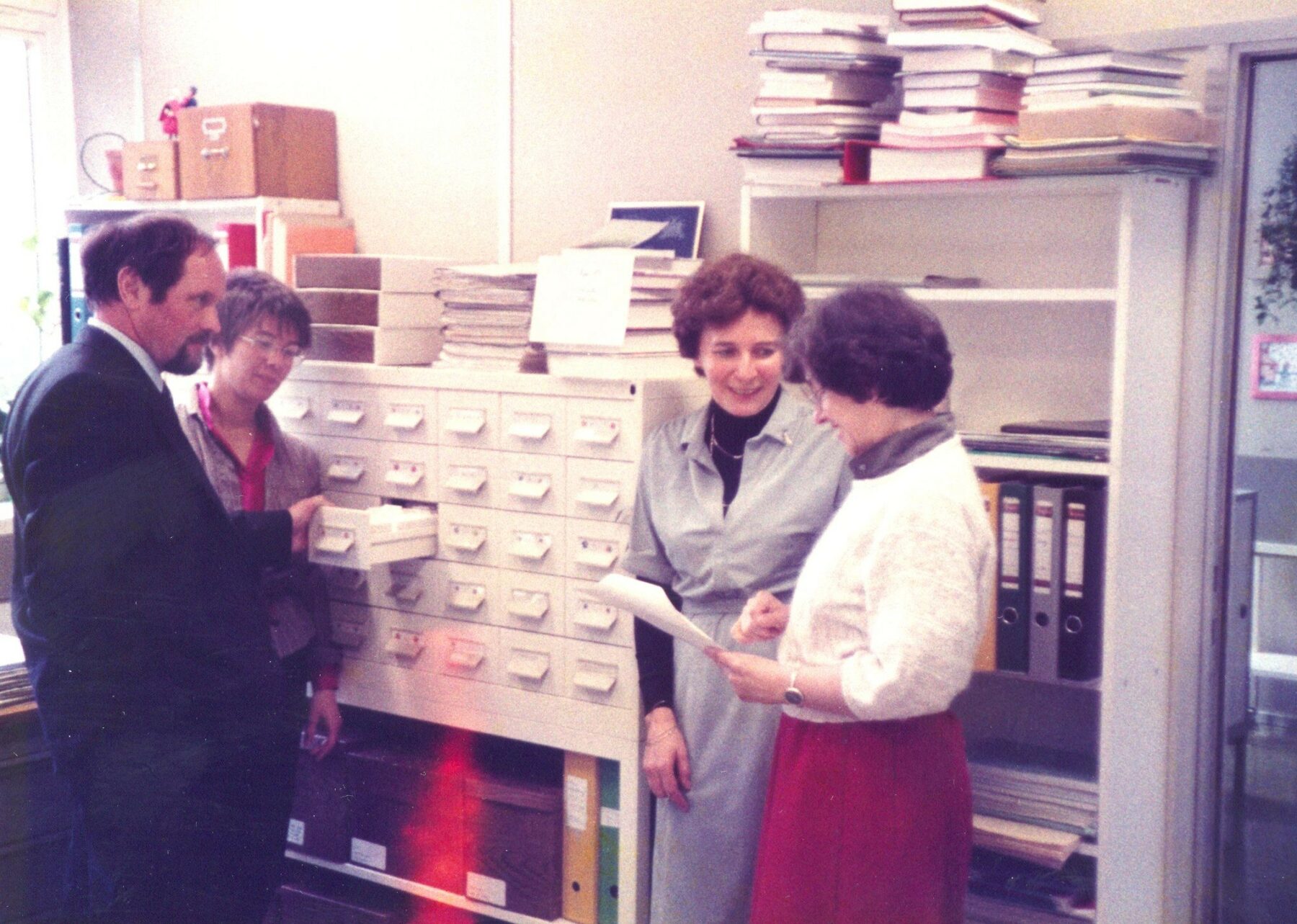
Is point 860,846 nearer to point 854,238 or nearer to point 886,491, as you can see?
point 886,491

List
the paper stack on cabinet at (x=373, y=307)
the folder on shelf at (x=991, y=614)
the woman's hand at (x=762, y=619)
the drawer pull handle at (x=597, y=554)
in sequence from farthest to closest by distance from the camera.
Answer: the paper stack on cabinet at (x=373, y=307), the drawer pull handle at (x=597, y=554), the folder on shelf at (x=991, y=614), the woman's hand at (x=762, y=619)

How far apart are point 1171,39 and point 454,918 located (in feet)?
7.17

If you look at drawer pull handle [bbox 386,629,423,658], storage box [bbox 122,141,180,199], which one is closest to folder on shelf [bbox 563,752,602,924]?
drawer pull handle [bbox 386,629,423,658]

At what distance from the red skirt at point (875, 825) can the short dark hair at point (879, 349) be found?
0.42 metres

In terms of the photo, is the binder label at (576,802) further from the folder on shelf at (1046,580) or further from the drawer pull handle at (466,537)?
the folder on shelf at (1046,580)

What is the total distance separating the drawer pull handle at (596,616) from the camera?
2.51m

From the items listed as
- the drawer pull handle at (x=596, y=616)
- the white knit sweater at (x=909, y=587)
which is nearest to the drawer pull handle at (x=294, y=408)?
the drawer pull handle at (x=596, y=616)

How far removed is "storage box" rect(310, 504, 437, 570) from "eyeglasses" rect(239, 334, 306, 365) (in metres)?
0.30

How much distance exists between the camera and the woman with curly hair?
214cm

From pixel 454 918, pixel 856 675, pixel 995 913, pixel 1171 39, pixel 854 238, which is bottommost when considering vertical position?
pixel 454 918

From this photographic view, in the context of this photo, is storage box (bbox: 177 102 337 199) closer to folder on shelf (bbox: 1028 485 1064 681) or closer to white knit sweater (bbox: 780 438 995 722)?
folder on shelf (bbox: 1028 485 1064 681)

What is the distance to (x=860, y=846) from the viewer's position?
1753 millimetres

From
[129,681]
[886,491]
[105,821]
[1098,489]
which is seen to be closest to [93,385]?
[129,681]

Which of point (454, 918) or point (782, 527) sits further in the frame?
point (454, 918)
